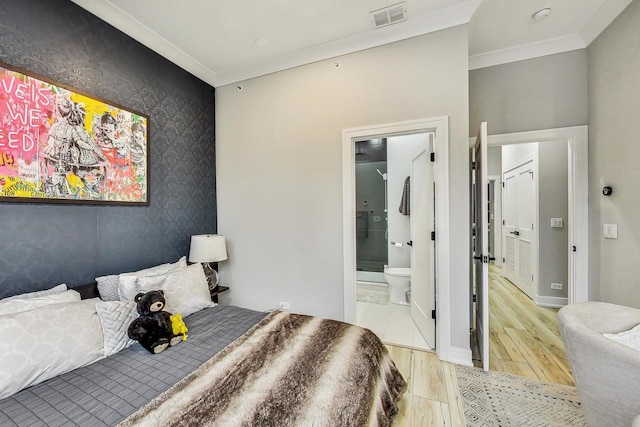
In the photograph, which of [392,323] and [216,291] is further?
[392,323]

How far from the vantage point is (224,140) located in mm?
3170

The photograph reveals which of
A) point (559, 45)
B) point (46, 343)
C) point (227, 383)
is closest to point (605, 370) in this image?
point (227, 383)

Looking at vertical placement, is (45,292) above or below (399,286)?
above

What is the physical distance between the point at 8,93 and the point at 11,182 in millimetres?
542

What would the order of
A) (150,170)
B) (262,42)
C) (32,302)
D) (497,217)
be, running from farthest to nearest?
1. (497,217)
2. (262,42)
3. (150,170)
4. (32,302)

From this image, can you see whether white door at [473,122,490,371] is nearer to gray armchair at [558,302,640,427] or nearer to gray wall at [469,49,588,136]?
gray armchair at [558,302,640,427]

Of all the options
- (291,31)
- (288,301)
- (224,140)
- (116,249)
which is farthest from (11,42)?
(288,301)

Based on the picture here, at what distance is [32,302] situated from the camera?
1448mm

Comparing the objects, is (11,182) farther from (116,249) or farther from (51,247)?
(116,249)

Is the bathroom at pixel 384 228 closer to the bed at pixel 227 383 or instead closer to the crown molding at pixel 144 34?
the bed at pixel 227 383

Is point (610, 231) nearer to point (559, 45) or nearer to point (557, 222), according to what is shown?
point (557, 222)

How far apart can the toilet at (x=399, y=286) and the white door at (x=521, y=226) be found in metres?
1.86

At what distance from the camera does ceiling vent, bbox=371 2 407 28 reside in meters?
2.09

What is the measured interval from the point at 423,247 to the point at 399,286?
1.17 meters
